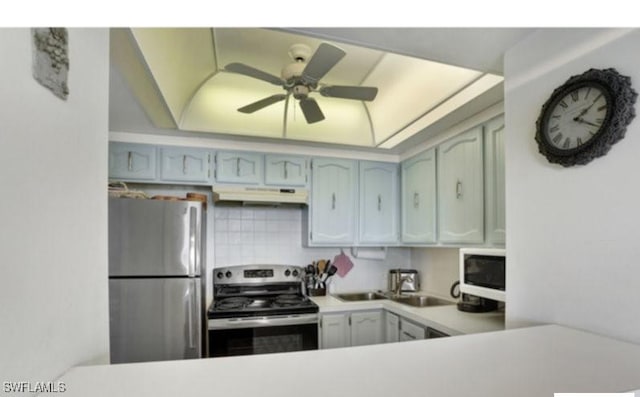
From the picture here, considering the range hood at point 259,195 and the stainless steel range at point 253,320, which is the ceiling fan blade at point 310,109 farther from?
the stainless steel range at point 253,320

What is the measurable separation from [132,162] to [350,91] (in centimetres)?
179

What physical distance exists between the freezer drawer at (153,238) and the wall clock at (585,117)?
1.98 m

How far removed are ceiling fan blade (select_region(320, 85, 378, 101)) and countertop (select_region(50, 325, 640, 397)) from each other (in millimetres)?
1303

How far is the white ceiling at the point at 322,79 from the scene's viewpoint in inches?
54.7

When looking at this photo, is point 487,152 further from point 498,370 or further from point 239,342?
point 239,342

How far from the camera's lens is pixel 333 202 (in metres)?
2.90

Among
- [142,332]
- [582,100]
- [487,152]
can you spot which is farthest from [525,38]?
[142,332]

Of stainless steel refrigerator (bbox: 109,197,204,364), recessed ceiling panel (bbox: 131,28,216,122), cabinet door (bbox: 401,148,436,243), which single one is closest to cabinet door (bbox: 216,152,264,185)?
recessed ceiling panel (bbox: 131,28,216,122)

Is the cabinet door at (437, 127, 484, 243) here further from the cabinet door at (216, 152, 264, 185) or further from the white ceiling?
the cabinet door at (216, 152, 264, 185)

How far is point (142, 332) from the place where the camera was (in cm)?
196

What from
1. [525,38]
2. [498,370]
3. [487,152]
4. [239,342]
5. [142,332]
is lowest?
[239,342]

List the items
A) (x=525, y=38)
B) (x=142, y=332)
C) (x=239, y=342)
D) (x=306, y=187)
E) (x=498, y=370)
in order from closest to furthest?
1. (x=498, y=370)
2. (x=525, y=38)
3. (x=142, y=332)
4. (x=239, y=342)
5. (x=306, y=187)

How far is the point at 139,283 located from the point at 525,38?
7.94 feet

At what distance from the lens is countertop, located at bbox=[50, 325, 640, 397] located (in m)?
0.65
